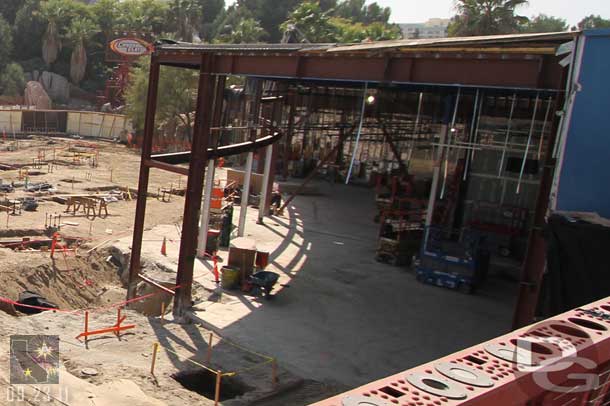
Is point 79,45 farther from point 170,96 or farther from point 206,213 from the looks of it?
point 206,213

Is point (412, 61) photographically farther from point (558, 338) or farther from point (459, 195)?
point (459, 195)

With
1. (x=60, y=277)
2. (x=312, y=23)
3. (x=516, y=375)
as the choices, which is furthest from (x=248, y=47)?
(x=312, y=23)

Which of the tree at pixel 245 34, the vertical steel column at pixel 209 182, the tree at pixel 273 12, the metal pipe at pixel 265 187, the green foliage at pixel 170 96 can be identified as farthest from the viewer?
the tree at pixel 273 12

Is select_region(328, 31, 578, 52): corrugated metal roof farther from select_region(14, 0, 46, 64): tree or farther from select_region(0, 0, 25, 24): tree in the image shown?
select_region(0, 0, 25, 24): tree

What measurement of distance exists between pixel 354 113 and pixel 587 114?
31.9m

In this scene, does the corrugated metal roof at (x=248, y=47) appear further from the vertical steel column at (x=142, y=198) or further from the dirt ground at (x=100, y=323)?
the dirt ground at (x=100, y=323)

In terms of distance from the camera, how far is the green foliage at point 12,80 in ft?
261

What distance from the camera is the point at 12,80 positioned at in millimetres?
79938

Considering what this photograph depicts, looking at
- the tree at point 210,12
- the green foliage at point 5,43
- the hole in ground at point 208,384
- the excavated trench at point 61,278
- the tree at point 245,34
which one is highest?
the tree at point 210,12

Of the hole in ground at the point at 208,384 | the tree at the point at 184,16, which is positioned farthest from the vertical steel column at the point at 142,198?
the tree at the point at 184,16

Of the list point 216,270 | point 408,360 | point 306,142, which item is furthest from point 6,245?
point 306,142

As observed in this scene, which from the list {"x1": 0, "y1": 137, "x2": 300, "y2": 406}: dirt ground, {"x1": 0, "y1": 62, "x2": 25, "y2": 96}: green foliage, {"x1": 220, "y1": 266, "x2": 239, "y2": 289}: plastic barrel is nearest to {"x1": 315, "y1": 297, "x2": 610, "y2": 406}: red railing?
{"x1": 0, "y1": 137, "x2": 300, "y2": 406}: dirt ground

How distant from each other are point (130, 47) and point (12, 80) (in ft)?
66.8

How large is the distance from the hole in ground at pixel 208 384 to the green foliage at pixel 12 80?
253 ft
